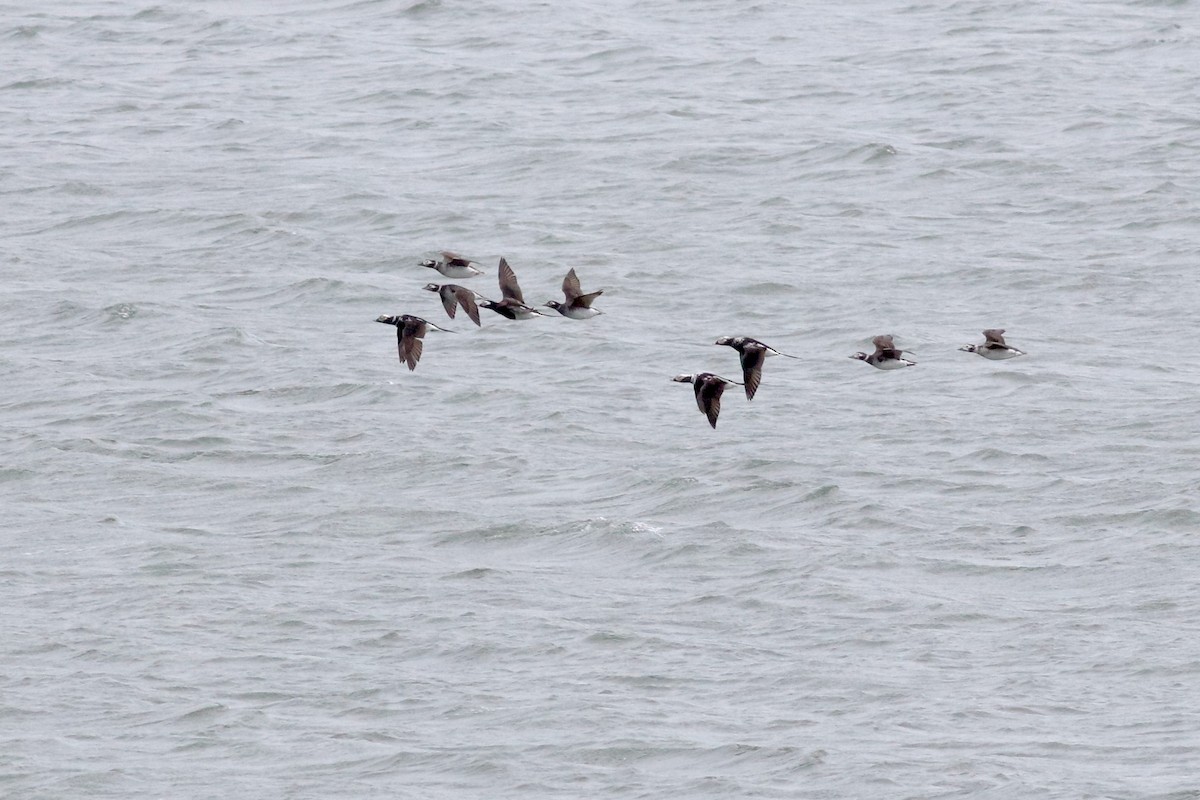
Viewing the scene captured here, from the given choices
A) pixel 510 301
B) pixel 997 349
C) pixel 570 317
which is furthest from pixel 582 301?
pixel 997 349

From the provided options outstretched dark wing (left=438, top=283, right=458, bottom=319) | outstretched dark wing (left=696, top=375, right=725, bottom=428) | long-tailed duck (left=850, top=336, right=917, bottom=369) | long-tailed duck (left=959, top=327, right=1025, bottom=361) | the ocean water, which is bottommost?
the ocean water

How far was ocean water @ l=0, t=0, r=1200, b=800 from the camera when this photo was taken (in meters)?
28.1

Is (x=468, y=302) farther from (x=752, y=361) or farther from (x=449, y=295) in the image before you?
(x=752, y=361)

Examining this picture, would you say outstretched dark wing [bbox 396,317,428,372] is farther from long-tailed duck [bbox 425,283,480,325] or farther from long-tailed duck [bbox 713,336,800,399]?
long-tailed duck [bbox 713,336,800,399]

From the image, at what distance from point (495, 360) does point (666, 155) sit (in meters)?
9.64

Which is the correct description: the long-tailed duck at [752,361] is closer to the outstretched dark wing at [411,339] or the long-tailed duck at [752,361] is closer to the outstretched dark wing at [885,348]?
the outstretched dark wing at [885,348]

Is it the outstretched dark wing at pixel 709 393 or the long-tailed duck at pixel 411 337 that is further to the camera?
the long-tailed duck at pixel 411 337

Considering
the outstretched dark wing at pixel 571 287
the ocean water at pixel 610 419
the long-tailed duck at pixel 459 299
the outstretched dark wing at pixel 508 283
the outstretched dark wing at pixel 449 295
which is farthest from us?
the ocean water at pixel 610 419

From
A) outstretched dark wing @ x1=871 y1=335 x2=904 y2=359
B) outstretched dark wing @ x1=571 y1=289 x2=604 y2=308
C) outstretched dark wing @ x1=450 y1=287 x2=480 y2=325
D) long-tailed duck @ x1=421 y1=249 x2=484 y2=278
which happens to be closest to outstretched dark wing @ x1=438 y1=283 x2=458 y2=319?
outstretched dark wing @ x1=450 y1=287 x2=480 y2=325

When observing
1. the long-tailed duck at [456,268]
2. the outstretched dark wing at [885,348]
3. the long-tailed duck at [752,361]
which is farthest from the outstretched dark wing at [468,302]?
the outstretched dark wing at [885,348]

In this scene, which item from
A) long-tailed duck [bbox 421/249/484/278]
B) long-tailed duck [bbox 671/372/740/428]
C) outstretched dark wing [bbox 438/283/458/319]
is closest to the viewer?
long-tailed duck [bbox 671/372/740/428]

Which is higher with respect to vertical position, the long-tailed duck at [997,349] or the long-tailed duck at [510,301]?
the long-tailed duck at [510,301]

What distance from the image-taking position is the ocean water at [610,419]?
2811 cm

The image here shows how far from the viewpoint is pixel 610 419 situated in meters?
36.4
